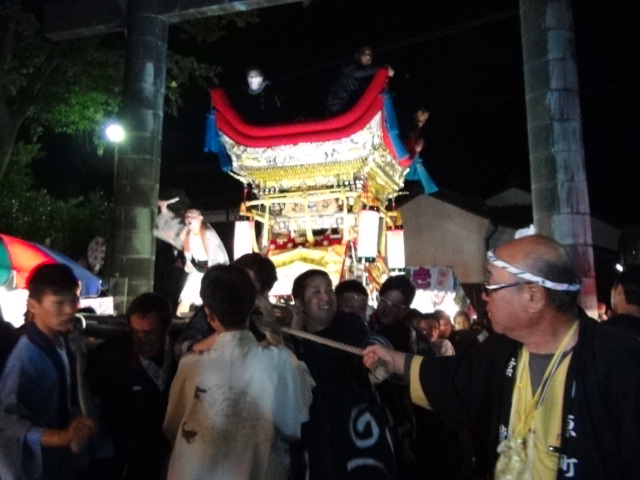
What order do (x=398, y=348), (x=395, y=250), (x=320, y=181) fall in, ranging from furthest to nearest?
(x=395, y=250) < (x=320, y=181) < (x=398, y=348)

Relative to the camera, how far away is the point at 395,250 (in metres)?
10.5

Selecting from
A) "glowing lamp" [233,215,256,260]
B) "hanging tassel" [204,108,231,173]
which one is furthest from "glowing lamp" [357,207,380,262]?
"hanging tassel" [204,108,231,173]

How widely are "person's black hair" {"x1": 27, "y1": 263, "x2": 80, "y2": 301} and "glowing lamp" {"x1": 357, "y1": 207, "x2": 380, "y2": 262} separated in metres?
6.46

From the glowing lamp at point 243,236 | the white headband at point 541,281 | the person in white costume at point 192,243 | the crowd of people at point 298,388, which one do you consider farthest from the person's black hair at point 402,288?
the glowing lamp at point 243,236

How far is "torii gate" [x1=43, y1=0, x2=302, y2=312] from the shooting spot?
793 centimetres

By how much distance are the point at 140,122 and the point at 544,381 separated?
709 centimetres

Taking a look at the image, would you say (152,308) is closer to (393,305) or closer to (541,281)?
(393,305)

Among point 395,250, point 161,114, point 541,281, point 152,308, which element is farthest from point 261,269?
point 395,250

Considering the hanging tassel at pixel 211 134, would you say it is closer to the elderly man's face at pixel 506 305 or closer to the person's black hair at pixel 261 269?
the person's black hair at pixel 261 269

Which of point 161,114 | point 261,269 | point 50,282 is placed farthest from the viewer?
point 161,114

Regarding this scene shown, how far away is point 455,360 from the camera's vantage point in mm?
2586

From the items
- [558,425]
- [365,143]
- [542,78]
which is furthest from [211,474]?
[365,143]

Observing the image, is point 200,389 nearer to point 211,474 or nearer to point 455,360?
point 211,474

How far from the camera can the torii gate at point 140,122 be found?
7926mm
